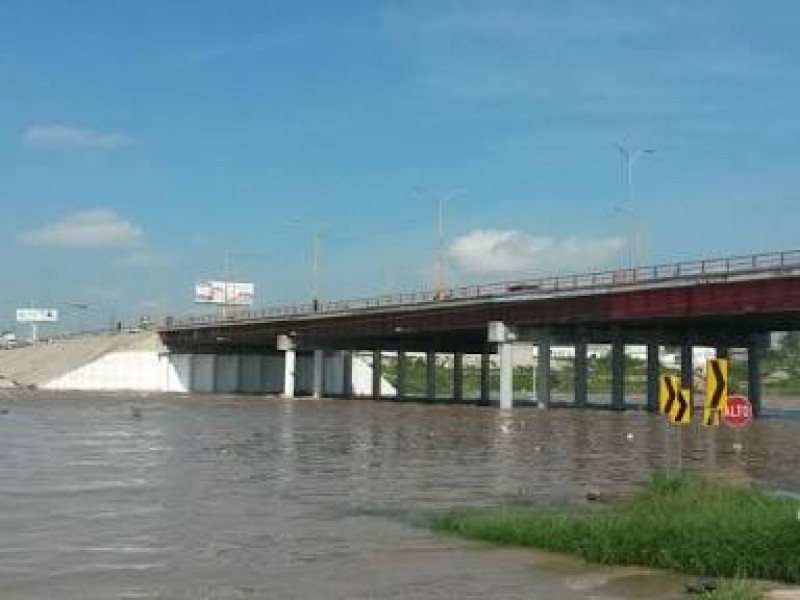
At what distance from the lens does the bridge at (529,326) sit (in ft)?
260

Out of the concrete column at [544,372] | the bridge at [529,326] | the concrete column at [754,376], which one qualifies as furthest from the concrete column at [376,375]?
the concrete column at [754,376]

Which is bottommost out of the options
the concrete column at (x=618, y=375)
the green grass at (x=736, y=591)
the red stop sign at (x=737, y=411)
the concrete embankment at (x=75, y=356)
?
the green grass at (x=736, y=591)

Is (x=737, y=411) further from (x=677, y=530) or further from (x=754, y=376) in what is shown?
(x=754, y=376)

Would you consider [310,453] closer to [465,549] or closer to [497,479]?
[497,479]

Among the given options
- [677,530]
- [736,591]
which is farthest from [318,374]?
[736,591]

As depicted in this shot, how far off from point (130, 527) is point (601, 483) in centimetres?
1405

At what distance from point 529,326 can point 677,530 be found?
82.0 metres

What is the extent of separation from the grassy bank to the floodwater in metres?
0.50

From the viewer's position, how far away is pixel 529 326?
99.2 meters

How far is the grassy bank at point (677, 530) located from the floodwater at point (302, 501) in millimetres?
499

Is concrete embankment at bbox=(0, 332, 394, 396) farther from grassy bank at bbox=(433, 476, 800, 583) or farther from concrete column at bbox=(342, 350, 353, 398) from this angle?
grassy bank at bbox=(433, 476, 800, 583)

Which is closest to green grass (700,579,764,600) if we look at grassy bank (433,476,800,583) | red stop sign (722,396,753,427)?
grassy bank (433,476,800,583)

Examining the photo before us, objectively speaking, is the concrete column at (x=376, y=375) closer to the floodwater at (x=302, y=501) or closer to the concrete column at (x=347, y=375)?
the concrete column at (x=347, y=375)

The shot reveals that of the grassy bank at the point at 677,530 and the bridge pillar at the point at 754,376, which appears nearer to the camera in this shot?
the grassy bank at the point at 677,530
